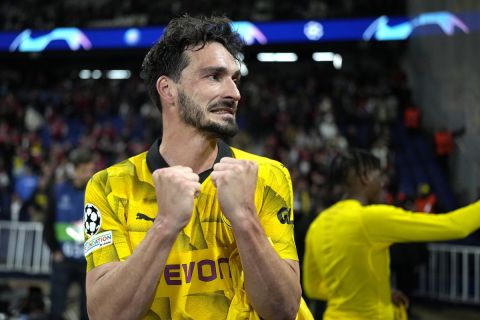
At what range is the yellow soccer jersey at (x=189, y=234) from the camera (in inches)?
91.7

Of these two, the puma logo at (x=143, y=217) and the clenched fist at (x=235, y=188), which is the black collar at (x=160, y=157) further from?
the clenched fist at (x=235, y=188)

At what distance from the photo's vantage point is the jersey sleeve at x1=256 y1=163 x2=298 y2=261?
7.69ft

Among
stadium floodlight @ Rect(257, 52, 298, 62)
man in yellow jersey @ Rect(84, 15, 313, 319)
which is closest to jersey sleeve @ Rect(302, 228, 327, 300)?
man in yellow jersey @ Rect(84, 15, 313, 319)

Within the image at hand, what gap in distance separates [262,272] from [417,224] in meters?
1.60

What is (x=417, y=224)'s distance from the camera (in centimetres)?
347

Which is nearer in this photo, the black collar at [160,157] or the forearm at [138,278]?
the forearm at [138,278]

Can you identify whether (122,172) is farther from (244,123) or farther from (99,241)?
(244,123)

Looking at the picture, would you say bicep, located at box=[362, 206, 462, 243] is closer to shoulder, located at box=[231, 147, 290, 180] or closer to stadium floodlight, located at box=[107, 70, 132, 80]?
shoulder, located at box=[231, 147, 290, 180]

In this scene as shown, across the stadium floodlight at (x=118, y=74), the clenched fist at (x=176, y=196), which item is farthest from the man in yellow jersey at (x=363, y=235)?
the stadium floodlight at (x=118, y=74)

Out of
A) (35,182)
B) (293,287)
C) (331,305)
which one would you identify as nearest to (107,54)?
(35,182)

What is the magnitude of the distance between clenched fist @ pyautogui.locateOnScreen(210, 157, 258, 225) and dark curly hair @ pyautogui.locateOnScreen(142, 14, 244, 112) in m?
0.50

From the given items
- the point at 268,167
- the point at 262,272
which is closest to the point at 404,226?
the point at 268,167

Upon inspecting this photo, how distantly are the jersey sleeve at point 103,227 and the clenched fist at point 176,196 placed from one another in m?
0.25

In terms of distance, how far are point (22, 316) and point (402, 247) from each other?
4154mm
